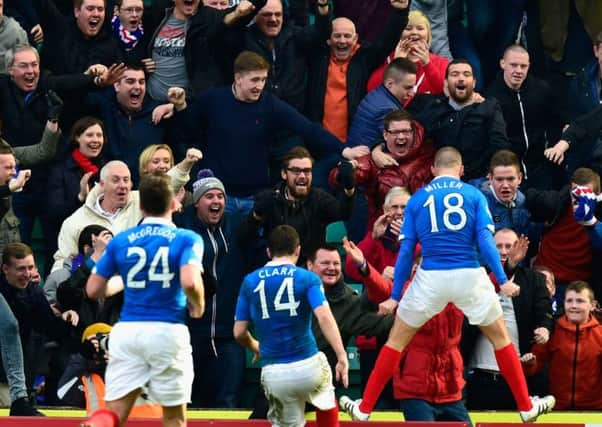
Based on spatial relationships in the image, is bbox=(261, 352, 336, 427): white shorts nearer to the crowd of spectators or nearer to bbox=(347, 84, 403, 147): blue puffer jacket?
the crowd of spectators

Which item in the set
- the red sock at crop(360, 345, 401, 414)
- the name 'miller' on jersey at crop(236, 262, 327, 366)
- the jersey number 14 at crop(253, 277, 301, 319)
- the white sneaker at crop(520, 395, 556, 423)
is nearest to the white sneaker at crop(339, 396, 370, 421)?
the red sock at crop(360, 345, 401, 414)

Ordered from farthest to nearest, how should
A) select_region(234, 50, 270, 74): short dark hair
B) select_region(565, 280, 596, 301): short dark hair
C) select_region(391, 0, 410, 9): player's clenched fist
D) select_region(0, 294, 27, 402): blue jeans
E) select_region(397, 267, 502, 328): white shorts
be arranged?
select_region(391, 0, 410, 9): player's clenched fist, select_region(234, 50, 270, 74): short dark hair, select_region(565, 280, 596, 301): short dark hair, select_region(0, 294, 27, 402): blue jeans, select_region(397, 267, 502, 328): white shorts

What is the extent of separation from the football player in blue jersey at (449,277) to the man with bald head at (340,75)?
3.61 meters

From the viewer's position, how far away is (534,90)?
1812 centimetres

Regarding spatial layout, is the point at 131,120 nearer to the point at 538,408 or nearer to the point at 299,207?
the point at 299,207

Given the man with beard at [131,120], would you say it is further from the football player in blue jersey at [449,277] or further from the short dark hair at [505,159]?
the football player in blue jersey at [449,277]

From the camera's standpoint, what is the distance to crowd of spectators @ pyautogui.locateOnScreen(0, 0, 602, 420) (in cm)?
1614

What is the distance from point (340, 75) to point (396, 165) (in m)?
1.47

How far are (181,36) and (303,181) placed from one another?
88.4 inches

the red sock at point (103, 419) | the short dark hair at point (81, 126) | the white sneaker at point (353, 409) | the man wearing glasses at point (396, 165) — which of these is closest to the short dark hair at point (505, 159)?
the man wearing glasses at point (396, 165)

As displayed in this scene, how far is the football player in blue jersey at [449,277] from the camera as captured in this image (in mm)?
14594

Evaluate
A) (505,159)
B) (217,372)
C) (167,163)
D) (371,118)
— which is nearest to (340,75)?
(371,118)

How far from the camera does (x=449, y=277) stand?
47.9 feet

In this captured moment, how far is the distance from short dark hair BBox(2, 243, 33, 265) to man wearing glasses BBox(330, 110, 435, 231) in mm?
2745
